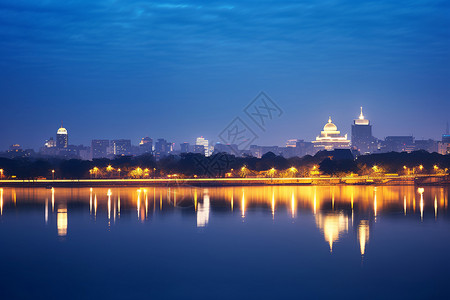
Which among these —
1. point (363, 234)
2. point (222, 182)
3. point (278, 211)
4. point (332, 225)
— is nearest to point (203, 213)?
point (278, 211)

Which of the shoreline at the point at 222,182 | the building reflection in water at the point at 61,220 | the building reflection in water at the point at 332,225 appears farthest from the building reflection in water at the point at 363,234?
the shoreline at the point at 222,182

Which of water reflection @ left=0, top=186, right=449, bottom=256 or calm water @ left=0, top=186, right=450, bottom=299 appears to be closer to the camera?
calm water @ left=0, top=186, right=450, bottom=299

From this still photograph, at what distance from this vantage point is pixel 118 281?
58.5 feet

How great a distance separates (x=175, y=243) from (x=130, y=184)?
189ft

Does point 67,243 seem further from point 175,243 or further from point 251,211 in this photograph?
point 251,211

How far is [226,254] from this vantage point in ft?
72.9

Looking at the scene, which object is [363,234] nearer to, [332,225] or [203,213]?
[332,225]

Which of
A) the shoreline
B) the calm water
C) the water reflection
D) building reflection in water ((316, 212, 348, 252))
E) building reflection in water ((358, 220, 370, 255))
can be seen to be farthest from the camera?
the shoreline

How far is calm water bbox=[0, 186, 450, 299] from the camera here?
1684 centimetres

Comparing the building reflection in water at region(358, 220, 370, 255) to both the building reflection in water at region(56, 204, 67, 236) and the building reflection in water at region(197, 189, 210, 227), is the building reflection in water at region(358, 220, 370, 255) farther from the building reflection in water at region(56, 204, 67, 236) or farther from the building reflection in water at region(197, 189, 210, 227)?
the building reflection in water at region(56, 204, 67, 236)

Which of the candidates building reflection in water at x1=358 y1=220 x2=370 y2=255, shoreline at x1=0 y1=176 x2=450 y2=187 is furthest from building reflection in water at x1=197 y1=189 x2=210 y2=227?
shoreline at x1=0 y1=176 x2=450 y2=187

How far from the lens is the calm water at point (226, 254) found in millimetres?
16844

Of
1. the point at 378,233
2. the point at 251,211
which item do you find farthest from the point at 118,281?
the point at 251,211

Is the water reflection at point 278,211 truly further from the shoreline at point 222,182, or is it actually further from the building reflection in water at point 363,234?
the shoreline at point 222,182
